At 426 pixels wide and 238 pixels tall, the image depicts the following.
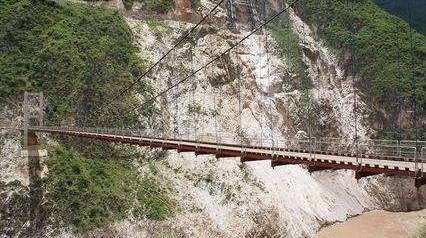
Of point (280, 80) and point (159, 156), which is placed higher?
point (280, 80)

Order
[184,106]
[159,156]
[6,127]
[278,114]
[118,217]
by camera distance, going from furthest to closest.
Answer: [278,114]
[184,106]
[159,156]
[6,127]
[118,217]

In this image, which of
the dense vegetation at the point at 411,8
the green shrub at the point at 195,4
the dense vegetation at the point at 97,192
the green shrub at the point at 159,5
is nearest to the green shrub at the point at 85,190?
the dense vegetation at the point at 97,192

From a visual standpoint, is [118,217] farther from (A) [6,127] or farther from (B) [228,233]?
(A) [6,127]

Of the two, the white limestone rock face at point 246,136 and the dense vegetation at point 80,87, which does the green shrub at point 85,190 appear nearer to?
the dense vegetation at point 80,87

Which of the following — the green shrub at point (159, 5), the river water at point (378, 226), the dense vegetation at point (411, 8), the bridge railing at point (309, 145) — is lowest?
the river water at point (378, 226)

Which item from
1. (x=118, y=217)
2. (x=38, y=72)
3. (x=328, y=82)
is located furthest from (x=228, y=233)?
(x=328, y=82)

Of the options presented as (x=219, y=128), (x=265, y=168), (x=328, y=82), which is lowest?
(x=265, y=168)

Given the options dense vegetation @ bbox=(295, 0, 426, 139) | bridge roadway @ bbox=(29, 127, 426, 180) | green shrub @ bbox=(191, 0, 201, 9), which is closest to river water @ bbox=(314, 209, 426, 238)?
dense vegetation @ bbox=(295, 0, 426, 139)
